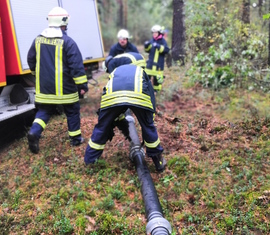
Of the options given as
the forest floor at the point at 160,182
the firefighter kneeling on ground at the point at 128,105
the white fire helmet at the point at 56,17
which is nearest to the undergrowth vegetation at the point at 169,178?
the forest floor at the point at 160,182

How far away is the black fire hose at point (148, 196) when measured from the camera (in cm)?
277

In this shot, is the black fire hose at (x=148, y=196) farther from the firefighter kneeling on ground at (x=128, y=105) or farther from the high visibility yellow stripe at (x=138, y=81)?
the high visibility yellow stripe at (x=138, y=81)

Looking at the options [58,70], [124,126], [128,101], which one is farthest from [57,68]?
[128,101]

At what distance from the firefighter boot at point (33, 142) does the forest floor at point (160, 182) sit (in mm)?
122

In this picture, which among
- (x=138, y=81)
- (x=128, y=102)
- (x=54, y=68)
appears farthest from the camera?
(x=54, y=68)

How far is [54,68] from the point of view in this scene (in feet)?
14.3

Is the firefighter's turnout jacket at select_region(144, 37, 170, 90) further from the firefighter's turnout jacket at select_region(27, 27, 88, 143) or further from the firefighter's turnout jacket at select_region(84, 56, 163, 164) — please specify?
the firefighter's turnout jacket at select_region(84, 56, 163, 164)

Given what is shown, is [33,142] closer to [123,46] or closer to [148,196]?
[148,196]

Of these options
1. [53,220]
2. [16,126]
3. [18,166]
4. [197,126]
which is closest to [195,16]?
[197,126]

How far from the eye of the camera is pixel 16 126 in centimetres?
559

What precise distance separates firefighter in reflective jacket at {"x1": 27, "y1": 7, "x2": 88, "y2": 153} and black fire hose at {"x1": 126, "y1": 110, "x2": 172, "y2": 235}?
115cm

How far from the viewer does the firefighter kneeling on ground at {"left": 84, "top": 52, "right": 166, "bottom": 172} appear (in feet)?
A: 11.6

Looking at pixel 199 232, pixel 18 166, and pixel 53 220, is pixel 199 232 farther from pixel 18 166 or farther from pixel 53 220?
pixel 18 166

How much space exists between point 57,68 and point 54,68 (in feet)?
0.15
